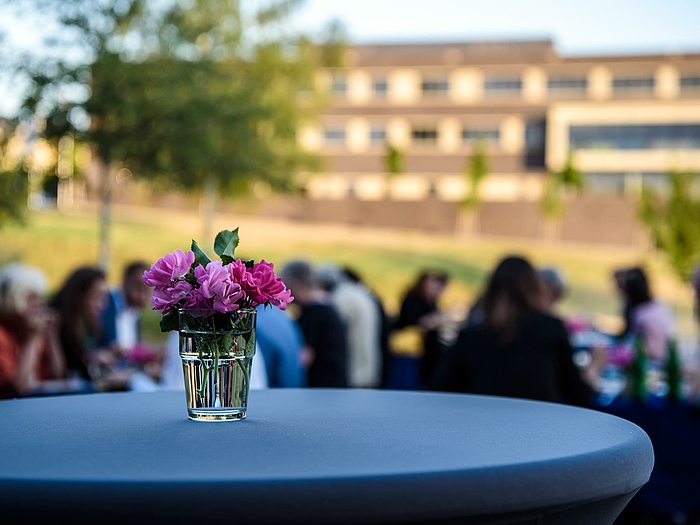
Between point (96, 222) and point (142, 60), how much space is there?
17647 mm

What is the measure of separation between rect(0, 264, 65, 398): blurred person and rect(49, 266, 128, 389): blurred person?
0.71 ft

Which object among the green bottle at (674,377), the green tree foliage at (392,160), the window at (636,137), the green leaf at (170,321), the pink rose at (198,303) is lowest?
the green bottle at (674,377)

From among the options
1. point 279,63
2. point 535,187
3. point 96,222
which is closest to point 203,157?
point 279,63

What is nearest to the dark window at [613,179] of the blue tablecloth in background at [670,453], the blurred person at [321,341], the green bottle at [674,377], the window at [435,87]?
the window at [435,87]

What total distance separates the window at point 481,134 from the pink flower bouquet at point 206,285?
48.1 metres

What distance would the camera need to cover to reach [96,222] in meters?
34.6

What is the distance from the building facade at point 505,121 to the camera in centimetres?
4744

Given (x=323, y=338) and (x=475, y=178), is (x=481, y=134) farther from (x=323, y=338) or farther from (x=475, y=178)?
(x=323, y=338)

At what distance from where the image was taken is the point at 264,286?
238 cm

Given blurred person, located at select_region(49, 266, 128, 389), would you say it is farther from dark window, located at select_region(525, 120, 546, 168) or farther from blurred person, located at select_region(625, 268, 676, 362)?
dark window, located at select_region(525, 120, 546, 168)

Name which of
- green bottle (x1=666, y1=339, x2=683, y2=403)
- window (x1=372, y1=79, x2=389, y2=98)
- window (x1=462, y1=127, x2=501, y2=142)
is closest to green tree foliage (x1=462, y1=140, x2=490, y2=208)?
window (x1=462, y1=127, x2=501, y2=142)

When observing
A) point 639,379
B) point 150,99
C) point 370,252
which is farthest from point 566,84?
point 639,379

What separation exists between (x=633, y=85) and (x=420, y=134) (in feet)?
34.9

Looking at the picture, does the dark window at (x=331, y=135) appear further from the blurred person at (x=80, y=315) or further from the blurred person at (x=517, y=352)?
the blurred person at (x=517, y=352)
